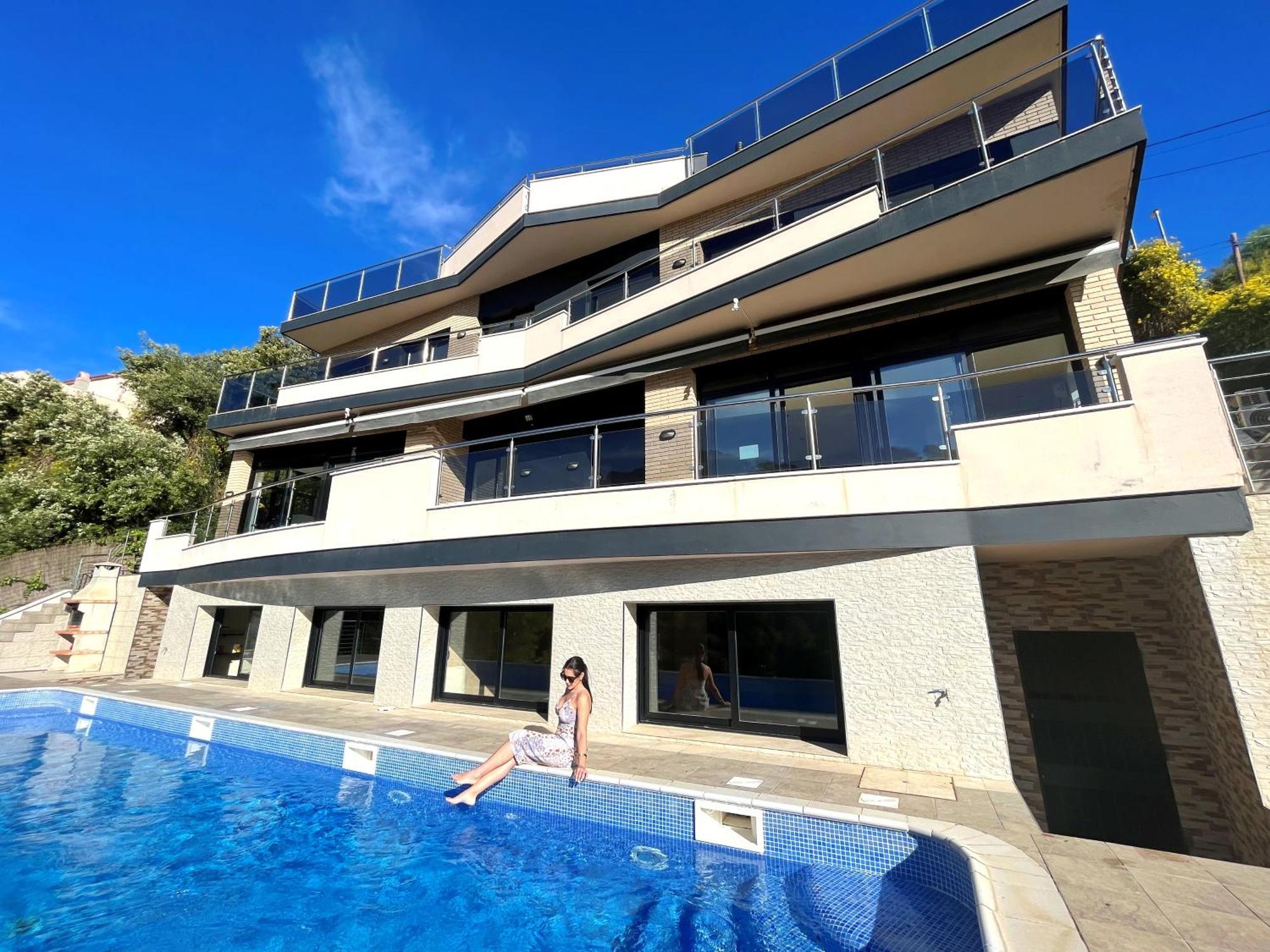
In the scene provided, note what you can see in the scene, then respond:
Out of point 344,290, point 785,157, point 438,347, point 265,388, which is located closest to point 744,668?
point 785,157

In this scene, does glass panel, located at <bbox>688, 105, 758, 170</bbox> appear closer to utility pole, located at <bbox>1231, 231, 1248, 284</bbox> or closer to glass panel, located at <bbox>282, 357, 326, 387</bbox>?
glass panel, located at <bbox>282, 357, 326, 387</bbox>

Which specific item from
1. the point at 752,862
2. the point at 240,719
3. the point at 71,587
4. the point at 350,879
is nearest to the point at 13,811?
the point at 240,719

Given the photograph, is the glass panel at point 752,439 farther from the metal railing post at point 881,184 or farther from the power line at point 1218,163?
the power line at point 1218,163

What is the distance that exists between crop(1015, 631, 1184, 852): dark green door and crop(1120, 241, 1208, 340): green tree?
62.1ft

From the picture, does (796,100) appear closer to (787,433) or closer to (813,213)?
(813,213)

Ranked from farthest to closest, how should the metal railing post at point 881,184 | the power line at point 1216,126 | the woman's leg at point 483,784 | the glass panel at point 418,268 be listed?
the power line at point 1216,126 < the glass panel at point 418,268 < the metal railing post at point 881,184 < the woman's leg at point 483,784

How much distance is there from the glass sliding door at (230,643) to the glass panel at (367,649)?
14.5 feet

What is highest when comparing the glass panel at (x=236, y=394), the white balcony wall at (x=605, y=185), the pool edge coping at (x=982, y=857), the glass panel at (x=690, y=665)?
the white balcony wall at (x=605, y=185)

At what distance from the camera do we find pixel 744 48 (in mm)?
15234

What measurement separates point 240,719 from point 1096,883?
33.9 ft

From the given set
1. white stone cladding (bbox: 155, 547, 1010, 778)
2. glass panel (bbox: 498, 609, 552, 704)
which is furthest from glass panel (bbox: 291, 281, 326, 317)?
glass panel (bbox: 498, 609, 552, 704)

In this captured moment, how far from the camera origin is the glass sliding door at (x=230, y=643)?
556 inches

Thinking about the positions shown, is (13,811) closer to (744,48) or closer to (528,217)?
(528,217)

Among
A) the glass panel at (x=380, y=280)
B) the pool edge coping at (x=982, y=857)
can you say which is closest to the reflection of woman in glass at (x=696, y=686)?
the pool edge coping at (x=982, y=857)
